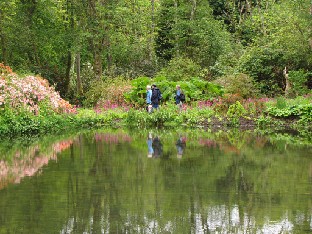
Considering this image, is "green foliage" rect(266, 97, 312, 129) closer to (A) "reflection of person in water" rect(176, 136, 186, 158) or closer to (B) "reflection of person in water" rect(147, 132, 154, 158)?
(B) "reflection of person in water" rect(147, 132, 154, 158)

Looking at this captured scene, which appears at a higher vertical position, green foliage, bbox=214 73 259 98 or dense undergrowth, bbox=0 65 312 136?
green foliage, bbox=214 73 259 98

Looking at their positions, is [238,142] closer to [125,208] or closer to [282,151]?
[282,151]

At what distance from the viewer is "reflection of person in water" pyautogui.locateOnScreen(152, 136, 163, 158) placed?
15137 millimetres

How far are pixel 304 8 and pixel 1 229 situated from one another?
22275 millimetres

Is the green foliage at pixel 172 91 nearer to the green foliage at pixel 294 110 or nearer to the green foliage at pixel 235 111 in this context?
Answer: the green foliage at pixel 235 111

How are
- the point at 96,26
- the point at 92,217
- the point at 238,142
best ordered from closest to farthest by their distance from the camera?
the point at 92,217 < the point at 238,142 < the point at 96,26

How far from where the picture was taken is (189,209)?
896cm

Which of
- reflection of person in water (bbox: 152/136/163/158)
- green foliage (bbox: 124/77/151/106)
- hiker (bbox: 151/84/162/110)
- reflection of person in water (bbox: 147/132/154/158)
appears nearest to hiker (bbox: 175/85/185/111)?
hiker (bbox: 151/84/162/110)

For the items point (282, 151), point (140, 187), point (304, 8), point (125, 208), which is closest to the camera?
point (125, 208)

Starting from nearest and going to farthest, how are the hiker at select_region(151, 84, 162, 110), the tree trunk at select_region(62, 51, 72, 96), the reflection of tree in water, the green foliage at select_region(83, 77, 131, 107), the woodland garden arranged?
the reflection of tree in water, the woodland garden, the hiker at select_region(151, 84, 162, 110), the green foliage at select_region(83, 77, 131, 107), the tree trunk at select_region(62, 51, 72, 96)


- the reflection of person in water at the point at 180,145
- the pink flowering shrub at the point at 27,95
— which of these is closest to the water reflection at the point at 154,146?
the reflection of person in water at the point at 180,145

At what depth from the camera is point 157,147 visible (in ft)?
54.9

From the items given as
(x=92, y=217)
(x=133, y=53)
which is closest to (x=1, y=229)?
(x=92, y=217)

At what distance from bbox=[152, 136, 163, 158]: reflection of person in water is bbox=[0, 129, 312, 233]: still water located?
0.03m
